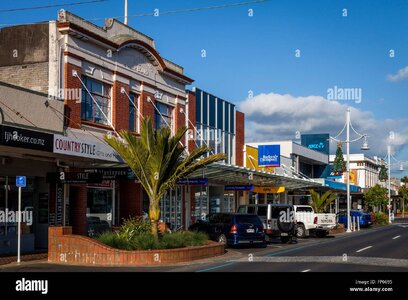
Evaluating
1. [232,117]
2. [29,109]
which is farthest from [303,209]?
[29,109]

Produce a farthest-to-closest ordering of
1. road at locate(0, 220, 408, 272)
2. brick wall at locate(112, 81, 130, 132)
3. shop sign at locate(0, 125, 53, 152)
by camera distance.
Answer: brick wall at locate(112, 81, 130, 132)
shop sign at locate(0, 125, 53, 152)
road at locate(0, 220, 408, 272)

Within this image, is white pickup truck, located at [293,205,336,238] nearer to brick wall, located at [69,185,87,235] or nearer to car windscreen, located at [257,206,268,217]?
car windscreen, located at [257,206,268,217]

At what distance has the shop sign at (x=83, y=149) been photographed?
19828 millimetres

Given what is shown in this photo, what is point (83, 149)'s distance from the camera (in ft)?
69.4

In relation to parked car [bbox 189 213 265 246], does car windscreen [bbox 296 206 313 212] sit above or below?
above

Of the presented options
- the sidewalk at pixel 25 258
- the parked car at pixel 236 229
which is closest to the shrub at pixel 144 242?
the sidewalk at pixel 25 258

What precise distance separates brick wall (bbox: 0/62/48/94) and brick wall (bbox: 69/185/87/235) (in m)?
4.40

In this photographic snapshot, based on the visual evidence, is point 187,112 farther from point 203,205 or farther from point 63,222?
point 63,222

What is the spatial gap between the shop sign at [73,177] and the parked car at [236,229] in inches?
282

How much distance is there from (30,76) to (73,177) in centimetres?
550

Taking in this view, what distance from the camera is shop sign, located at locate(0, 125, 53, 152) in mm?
17359

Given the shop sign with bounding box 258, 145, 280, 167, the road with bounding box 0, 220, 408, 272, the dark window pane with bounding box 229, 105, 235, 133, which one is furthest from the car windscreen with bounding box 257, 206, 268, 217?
the shop sign with bounding box 258, 145, 280, 167
